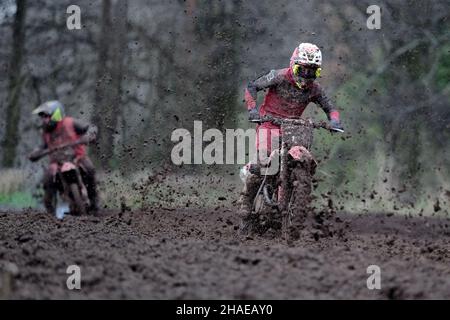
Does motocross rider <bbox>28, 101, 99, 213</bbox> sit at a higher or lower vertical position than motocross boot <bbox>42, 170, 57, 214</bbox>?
higher

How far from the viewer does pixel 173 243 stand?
8.18 meters

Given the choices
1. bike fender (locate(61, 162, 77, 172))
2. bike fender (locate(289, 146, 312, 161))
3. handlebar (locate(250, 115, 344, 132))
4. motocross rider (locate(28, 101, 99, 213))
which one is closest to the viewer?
bike fender (locate(289, 146, 312, 161))

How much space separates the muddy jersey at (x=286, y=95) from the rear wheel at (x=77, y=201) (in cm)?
322

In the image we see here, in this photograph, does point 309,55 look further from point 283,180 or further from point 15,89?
point 15,89

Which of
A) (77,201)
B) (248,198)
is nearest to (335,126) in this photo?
(248,198)

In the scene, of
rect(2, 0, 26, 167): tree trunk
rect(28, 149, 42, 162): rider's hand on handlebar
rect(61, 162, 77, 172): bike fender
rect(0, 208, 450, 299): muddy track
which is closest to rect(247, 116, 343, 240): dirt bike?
rect(0, 208, 450, 299): muddy track

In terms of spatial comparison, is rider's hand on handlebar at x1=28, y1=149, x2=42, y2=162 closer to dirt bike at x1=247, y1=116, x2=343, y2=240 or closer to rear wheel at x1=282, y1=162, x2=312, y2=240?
dirt bike at x1=247, y1=116, x2=343, y2=240

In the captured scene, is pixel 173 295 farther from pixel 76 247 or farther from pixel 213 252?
pixel 76 247

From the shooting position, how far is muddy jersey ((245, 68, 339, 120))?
396 inches

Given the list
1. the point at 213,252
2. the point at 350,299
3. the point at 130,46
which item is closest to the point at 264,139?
the point at 213,252

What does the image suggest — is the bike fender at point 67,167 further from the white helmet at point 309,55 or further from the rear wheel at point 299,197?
the white helmet at point 309,55

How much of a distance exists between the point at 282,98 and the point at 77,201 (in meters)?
3.60

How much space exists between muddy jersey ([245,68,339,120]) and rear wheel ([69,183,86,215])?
3217 mm

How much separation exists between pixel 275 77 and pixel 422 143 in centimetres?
877
